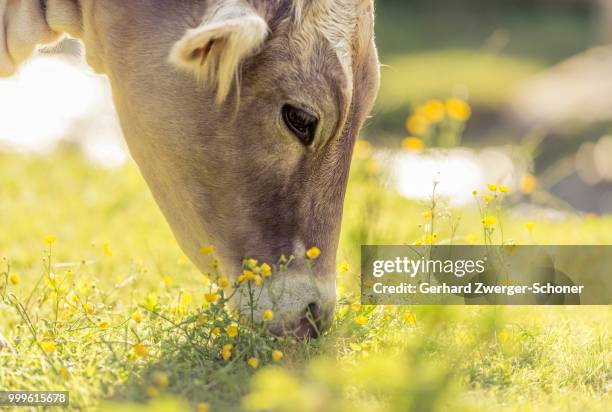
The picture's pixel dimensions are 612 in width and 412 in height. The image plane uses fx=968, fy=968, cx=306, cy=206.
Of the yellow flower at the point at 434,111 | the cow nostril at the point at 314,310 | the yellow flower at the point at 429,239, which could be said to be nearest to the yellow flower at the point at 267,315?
the cow nostril at the point at 314,310

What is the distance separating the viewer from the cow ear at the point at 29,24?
3400mm

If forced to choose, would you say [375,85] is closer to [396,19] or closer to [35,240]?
[35,240]

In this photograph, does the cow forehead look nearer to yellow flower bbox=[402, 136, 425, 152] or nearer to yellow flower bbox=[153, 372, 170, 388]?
yellow flower bbox=[153, 372, 170, 388]

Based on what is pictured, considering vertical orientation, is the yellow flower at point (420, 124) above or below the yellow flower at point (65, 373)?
above

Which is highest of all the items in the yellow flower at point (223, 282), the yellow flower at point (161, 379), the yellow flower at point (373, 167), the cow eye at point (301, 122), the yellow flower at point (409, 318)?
the yellow flower at point (373, 167)

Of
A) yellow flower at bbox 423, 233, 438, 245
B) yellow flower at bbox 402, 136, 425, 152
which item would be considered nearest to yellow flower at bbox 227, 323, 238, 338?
yellow flower at bbox 423, 233, 438, 245

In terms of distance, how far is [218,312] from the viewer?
307cm

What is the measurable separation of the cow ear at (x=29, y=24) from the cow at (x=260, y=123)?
0.18 m

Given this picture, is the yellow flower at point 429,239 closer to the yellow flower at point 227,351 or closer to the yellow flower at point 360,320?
the yellow flower at point 360,320

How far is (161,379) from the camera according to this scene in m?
2.54

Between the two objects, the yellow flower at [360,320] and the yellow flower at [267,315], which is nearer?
the yellow flower at [267,315]

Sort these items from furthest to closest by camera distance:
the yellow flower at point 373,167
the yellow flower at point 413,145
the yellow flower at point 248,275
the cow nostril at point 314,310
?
the yellow flower at point 413,145, the yellow flower at point 373,167, the cow nostril at point 314,310, the yellow flower at point 248,275

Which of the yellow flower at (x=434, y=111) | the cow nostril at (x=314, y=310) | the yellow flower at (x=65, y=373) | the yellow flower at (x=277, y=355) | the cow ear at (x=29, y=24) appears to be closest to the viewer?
the yellow flower at (x=65, y=373)

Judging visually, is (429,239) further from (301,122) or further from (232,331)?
(232,331)
